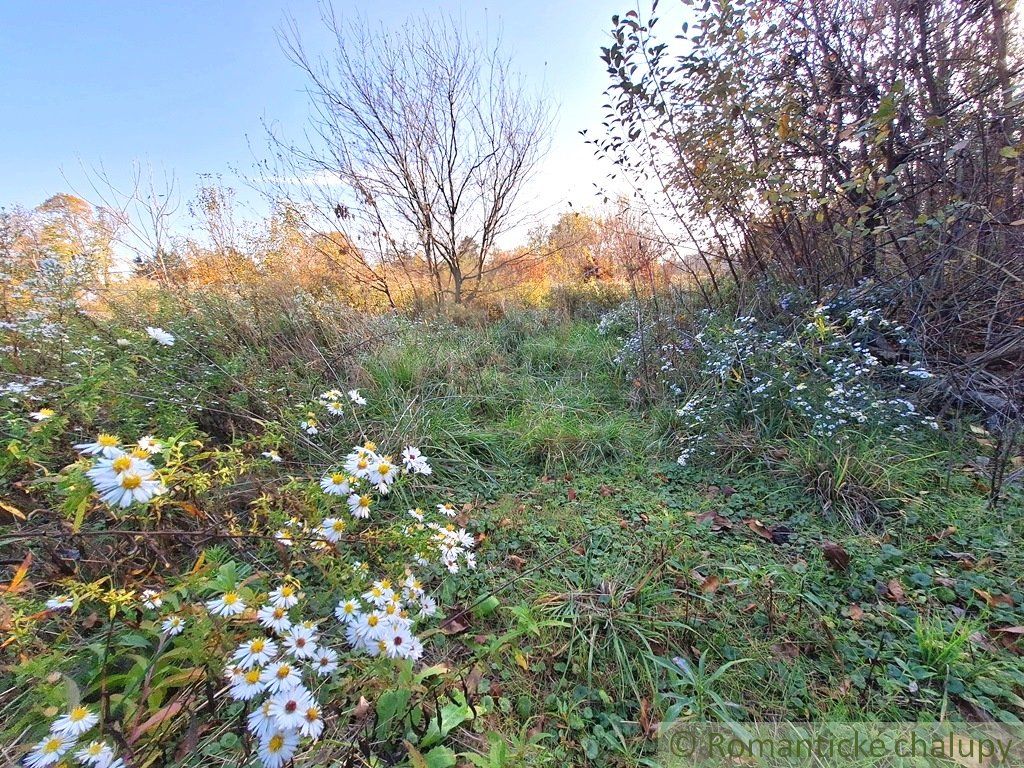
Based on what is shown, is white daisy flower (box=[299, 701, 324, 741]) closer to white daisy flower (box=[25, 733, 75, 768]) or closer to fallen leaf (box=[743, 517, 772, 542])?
white daisy flower (box=[25, 733, 75, 768])

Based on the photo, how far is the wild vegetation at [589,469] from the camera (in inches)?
36.9

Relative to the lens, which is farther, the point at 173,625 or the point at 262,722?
the point at 173,625

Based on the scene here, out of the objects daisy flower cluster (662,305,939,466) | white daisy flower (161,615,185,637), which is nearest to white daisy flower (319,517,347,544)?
white daisy flower (161,615,185,637)

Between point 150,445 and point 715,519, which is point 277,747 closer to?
point 150,445

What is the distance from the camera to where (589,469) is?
2.22 m

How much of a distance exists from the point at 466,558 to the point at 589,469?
45.3 inches

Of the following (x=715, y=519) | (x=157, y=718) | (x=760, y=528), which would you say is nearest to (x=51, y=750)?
(x=157, y=718)

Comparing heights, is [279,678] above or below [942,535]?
above

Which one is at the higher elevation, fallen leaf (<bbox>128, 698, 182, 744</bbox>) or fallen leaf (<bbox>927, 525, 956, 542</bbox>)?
fallen leaf (<bbox>128, 698, 182, 744</bbox>)

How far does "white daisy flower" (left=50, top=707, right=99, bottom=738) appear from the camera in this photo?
0.75 m

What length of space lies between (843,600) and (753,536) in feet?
1.18

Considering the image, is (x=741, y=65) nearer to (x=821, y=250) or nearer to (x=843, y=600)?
(x=821, y=250)

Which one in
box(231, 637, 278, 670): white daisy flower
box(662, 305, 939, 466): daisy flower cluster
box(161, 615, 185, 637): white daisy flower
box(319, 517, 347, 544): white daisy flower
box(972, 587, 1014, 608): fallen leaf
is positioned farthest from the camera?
box(662, 305, 939, 466): daisy flower cluster

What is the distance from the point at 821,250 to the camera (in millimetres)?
3086
